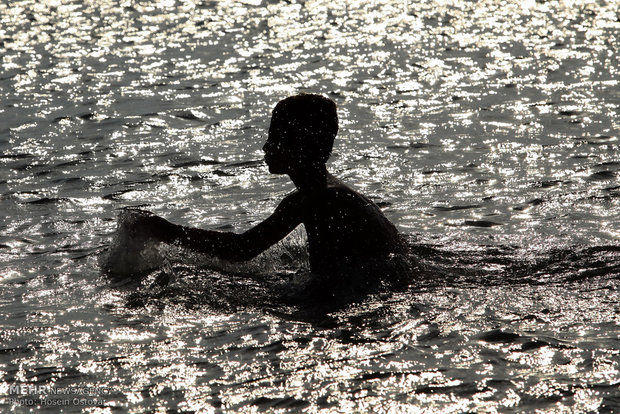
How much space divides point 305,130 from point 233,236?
0.93 meters

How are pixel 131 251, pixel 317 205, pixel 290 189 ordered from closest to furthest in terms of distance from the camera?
1. pixel 317 205
2. pixel 131 251
3. pixel 290 189

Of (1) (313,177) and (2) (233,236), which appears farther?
(2) (233,236)

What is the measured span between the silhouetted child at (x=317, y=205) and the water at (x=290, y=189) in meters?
0.37

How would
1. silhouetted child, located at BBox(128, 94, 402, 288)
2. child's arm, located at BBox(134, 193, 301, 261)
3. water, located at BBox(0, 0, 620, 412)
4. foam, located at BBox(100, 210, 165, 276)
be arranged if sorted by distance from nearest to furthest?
1. water, located at BBox(0, 0, 620, 412)
2. silhouetted child, located at BBox(128, 94, 402, 288)
3. child's arm, located at BBox(134, 193, 301, 261)
4. foam, located at BBox(100, 210, 165, 276)

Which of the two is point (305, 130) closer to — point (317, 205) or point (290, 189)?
point (317, 205)

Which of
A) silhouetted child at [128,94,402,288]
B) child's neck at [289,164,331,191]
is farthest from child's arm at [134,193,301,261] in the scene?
child's neck at [289,164,331,191]

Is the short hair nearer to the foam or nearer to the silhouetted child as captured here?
the silhouetted child

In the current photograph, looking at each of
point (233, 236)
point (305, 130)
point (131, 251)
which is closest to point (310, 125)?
point (305, 130)

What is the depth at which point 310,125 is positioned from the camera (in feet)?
23.5

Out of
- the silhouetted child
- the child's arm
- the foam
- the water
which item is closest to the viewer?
the water

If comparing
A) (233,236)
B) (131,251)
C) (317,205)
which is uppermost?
(317,205)

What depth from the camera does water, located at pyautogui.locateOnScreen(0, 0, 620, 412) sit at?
5.89 metres

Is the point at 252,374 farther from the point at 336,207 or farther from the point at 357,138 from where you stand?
the point at 357,138

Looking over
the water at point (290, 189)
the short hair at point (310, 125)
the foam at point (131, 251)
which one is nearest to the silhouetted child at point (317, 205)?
the short hair at point (310, 125)
